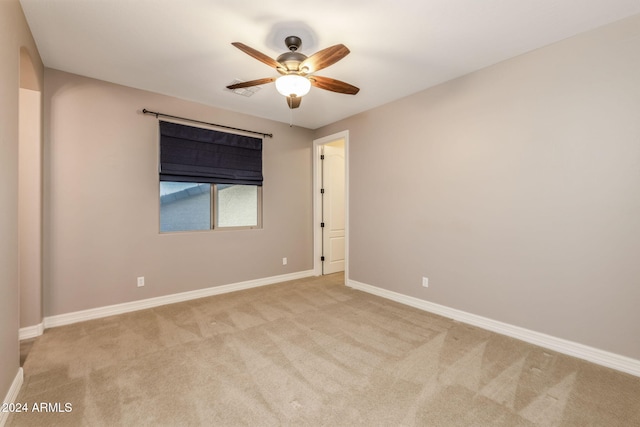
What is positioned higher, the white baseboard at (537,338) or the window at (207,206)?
the window at (207,206)

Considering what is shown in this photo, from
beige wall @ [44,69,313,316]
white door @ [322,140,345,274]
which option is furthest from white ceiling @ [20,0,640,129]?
white door @ [322,140,345,274]

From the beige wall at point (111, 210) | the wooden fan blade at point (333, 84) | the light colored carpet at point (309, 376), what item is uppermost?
the wooden fan blade at point (333, 84)

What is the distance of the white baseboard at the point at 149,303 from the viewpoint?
2818 millimetres

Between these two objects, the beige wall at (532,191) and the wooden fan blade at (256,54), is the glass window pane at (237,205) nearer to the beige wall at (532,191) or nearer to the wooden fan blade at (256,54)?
the beige wall at (532,191)

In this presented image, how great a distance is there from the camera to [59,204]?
2797 mm

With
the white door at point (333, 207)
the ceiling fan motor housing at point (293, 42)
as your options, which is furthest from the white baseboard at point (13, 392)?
the white door at point (333, 207)

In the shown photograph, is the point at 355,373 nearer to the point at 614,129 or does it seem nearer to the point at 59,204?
the point at 614,129

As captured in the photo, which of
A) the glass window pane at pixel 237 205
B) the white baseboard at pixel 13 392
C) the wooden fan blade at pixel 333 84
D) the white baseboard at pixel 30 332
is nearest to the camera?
the white baseboard at pixel 13 392

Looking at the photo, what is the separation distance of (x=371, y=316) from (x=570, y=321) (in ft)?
5.66

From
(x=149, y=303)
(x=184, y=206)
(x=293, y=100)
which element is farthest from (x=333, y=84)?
(x=149, y=303)

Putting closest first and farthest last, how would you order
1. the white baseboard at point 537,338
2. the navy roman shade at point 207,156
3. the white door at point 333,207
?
1. the white baseboard at point 537,338
2. the navy roman shade at point 207,156
3. the white door at point 333,207

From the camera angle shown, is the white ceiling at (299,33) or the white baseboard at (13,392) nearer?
the white baseboard at (13,392)

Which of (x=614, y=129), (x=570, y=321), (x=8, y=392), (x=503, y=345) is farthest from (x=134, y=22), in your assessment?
(x=570, y=321)

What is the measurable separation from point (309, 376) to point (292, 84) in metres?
2.20
